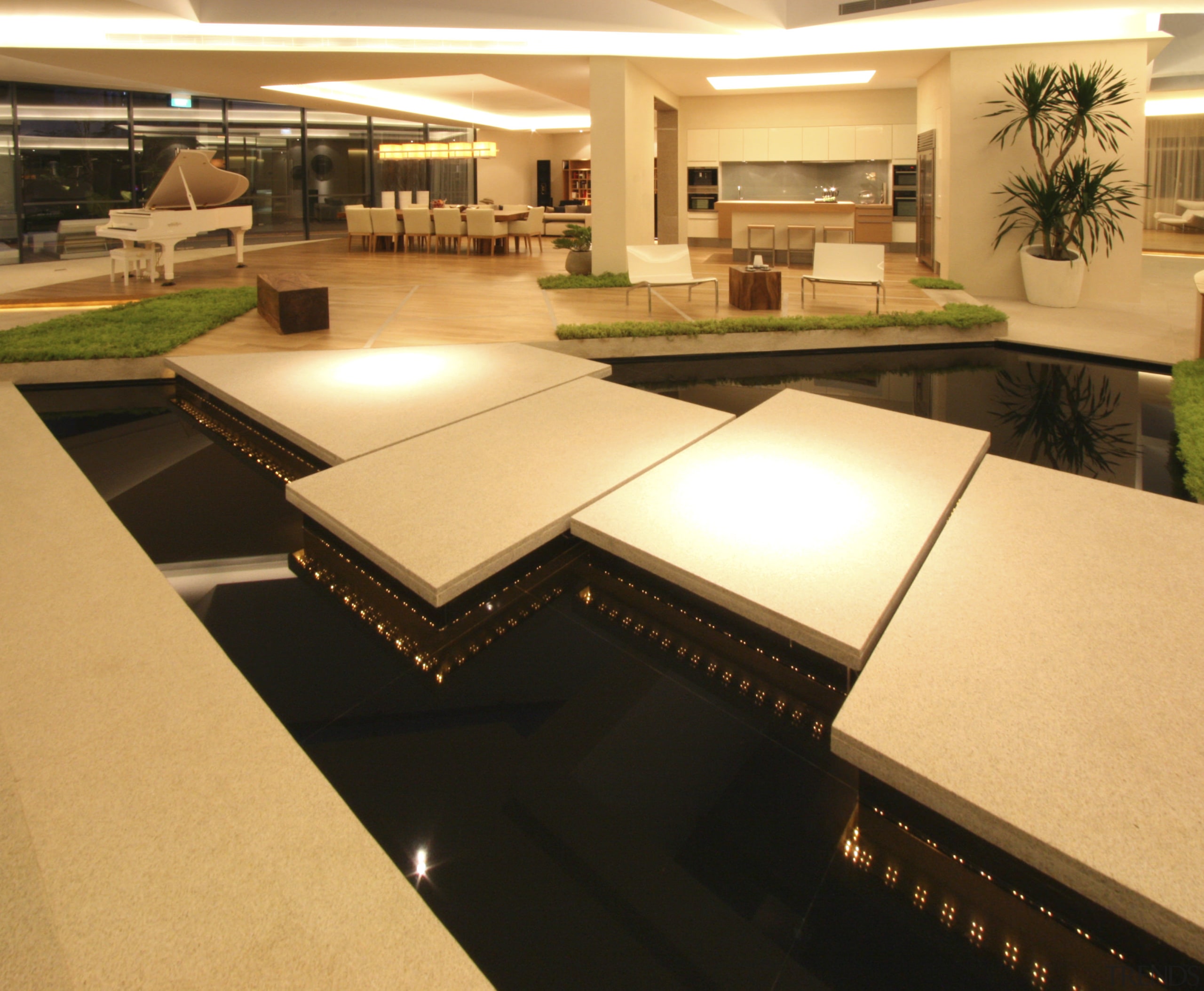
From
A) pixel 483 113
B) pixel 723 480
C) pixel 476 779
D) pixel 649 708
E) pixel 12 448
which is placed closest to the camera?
pixel 476 779

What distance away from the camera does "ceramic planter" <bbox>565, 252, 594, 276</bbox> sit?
10633mm

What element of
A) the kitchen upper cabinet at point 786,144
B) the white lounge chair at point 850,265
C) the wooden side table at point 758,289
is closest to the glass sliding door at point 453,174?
the kitchen upper cabinet at point 786,144

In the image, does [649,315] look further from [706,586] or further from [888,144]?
[888,144]

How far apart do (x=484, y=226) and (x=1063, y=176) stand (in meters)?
8.38

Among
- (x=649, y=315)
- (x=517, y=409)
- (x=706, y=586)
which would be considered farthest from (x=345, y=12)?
(x=706, y=586)

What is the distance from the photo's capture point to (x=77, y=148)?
13078 mm

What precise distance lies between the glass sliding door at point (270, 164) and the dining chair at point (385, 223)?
7.80ft

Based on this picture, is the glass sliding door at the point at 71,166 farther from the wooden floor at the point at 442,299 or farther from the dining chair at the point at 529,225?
the dining chair at the point at 529,225

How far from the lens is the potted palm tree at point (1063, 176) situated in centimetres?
852

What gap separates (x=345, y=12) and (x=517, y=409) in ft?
19.0

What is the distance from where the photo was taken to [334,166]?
16.6 meters

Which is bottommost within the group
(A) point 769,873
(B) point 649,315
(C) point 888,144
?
(A) point 769,873

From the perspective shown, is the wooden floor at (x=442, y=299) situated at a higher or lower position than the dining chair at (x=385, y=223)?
lower

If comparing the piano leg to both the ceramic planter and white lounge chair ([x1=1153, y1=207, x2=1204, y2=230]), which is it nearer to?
the ceramic planter
